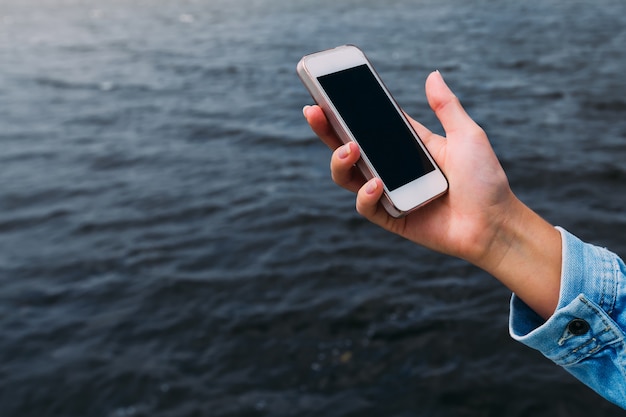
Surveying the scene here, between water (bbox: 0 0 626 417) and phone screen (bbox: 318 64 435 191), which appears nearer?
phone screen (bbox: 318 64 435 191)

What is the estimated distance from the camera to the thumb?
2748mm

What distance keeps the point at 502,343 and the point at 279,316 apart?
6.55 feet

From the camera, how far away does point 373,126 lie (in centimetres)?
286

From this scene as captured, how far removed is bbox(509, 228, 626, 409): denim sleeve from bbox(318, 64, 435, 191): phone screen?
820 mm

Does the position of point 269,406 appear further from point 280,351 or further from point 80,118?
point 80,118

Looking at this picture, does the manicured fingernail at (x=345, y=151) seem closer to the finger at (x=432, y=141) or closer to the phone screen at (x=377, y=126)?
the phone screen at (x=377, y=126)

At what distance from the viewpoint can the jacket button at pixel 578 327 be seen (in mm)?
2244

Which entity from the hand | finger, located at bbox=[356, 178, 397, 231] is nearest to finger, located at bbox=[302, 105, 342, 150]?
the hand

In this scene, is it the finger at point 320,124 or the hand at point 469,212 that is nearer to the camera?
the hand at point 469,212

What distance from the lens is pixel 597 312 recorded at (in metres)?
2.24

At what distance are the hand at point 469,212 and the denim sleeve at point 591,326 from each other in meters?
0.13

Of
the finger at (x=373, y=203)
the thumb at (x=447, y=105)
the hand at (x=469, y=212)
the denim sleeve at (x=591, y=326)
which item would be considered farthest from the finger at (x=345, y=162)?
the denim sleeve at (x=591, y=326)

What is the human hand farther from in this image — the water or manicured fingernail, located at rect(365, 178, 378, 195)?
the water

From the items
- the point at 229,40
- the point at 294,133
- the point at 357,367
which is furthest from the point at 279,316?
the point at 229,40
